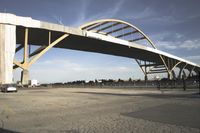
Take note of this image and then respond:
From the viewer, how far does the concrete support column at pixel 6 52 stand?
118 ft

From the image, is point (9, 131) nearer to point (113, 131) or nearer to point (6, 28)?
point (113, 131)

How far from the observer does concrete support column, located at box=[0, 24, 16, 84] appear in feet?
118

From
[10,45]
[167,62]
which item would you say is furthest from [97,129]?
[167,62]

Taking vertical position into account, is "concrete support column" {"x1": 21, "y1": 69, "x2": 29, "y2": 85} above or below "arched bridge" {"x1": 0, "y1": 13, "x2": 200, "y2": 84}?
below

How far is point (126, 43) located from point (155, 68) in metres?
56.3

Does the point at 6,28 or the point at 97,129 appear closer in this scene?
the point at 97,129

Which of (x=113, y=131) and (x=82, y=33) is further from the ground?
(x=82, y=33)

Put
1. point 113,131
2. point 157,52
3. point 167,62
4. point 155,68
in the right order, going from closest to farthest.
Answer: point 113,131 → point 157,52 → point 167,62 → point 155,68

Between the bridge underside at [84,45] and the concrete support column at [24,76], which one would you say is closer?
the concrete support column at [24,76]

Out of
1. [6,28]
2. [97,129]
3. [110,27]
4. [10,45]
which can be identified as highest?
[110,27]

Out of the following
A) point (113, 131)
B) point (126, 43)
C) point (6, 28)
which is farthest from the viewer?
point (126, 43)

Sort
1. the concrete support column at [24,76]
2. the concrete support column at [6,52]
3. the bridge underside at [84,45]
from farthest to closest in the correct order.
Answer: the bridge underside at [84,45], the concrete support column at [24,76], the concrete support column at [6,52]

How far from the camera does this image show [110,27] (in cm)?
7081

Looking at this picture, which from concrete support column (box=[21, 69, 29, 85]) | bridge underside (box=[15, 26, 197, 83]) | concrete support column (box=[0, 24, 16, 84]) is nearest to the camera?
concrete support column (box=[0, 24, 16, 84])
